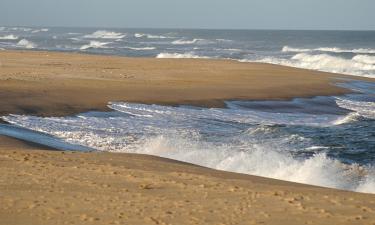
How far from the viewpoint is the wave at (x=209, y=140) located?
12383 mm

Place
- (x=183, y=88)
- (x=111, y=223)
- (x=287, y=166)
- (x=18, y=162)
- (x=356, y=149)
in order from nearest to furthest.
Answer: (x=111, y=223) → (x=18, y=162) → (x=287, y=166) → (x=356, y=149) → (x=183, y=88)

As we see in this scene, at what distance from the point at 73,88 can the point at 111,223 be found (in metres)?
15.1

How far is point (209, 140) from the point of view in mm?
14773

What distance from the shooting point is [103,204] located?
747cm

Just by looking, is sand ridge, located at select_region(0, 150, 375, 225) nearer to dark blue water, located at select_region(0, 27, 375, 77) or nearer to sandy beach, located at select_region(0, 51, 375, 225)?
sandy beach, located at select_region(0, 51, 375, 225)

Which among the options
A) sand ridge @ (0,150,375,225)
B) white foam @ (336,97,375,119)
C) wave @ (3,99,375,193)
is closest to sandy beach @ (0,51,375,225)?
sand ridge @ (0,150,375,225)

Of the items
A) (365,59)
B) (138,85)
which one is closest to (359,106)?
(138,85)

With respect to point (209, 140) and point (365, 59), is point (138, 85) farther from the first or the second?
point (365, 59)

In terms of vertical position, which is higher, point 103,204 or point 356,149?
point 103,204

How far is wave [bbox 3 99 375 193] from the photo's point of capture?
12.4 m

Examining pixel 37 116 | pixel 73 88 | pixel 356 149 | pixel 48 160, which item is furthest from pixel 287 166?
pixel 73 88

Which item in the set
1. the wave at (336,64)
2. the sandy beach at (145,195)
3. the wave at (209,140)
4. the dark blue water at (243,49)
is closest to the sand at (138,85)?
the wave at (209,140)

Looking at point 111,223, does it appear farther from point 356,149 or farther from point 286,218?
point 356,149

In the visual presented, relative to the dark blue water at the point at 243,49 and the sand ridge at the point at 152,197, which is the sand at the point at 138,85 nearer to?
the sand ridge at the point at 152,197
